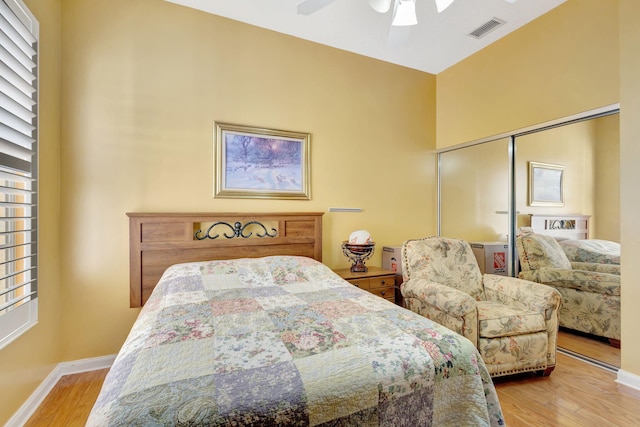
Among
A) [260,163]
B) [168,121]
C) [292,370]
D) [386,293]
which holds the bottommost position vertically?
[386,293]

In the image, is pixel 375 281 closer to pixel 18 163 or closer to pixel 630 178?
pixel 630 178

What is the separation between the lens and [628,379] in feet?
6.93

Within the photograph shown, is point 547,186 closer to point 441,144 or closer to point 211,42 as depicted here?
point 441,144

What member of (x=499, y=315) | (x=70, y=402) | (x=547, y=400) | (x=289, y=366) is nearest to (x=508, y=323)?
(x=499, y=315)

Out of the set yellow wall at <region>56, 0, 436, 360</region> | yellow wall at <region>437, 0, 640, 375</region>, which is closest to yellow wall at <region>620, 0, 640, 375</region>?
yellow wall at <region>437, 0, 640, 375</region>

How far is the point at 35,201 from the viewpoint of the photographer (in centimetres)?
189

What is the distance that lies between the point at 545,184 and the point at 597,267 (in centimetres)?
83

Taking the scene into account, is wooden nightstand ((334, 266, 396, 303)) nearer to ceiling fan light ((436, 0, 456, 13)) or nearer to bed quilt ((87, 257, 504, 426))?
Result: bed quilt ((87, 257, 504, 426))

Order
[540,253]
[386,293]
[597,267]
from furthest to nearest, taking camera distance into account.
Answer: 1. [386,293]
2. [540,253]
3. [597,267]

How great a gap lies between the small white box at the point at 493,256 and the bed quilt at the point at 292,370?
2256 millimetres

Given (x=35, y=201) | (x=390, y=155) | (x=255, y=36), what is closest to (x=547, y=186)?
(x=390, y=155)

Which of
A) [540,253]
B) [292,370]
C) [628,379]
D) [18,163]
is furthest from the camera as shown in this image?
[540,253]

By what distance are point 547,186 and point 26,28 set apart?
413 cm

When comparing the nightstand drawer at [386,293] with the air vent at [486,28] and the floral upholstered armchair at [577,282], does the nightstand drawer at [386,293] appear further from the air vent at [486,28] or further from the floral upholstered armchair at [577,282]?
the air vent at [486,28]
